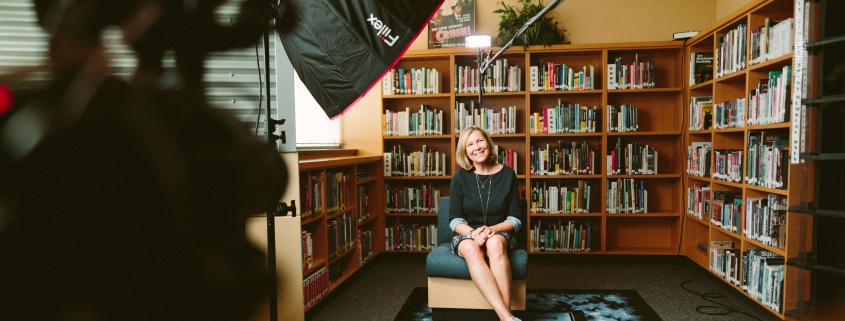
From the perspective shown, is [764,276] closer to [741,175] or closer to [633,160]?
[741,175]

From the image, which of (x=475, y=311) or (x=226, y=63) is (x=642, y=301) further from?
(x=226, y=63)

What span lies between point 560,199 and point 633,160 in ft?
2.22

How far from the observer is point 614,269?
3543 mm

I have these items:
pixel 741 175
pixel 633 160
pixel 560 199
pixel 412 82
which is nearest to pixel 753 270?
pixel 741 175

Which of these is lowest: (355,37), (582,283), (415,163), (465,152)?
(582,283)

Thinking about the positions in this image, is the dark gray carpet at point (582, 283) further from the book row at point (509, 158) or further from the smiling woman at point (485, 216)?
the book row at point (509, 158)

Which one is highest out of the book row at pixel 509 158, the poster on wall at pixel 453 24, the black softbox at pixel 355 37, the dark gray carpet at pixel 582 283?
the poster on wall at pixel 453 24

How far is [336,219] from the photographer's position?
3053 mm

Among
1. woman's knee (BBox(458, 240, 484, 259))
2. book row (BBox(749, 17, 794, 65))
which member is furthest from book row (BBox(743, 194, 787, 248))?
woman's knee (BBox(458, 240, 484, 259))

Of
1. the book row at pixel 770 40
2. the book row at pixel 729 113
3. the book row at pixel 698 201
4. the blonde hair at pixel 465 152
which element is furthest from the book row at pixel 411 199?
the book row at pixel 770 40

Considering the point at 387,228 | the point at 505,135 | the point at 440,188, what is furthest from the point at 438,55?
the point at 387,228

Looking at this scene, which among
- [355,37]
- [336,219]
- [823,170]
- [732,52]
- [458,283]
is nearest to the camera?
[355,37]

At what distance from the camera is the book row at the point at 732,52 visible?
9.02ft

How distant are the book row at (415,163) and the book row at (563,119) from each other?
2.77 ft
